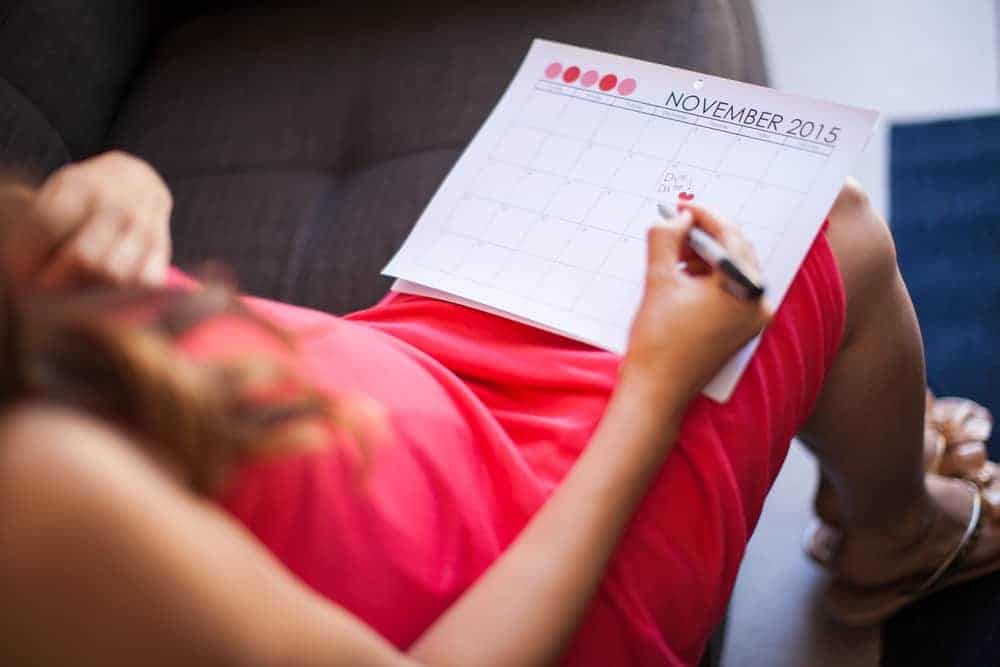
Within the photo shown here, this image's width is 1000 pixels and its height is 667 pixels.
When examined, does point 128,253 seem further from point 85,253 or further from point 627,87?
point 627,87

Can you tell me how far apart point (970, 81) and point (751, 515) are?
103cm

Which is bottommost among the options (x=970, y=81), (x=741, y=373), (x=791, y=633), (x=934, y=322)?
(x=791, y=633)

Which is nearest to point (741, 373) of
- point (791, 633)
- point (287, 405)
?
point (287, 405)

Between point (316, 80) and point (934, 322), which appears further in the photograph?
point (934, 322)

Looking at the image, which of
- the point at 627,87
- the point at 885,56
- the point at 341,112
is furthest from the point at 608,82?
the point at 885,56

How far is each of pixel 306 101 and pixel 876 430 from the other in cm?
66

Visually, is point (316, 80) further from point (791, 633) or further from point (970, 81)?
point (970, 81)

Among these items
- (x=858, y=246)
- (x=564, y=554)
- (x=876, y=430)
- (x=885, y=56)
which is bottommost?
(x=564, y=554)

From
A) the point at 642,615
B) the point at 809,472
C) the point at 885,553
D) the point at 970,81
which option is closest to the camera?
the point at 642,615

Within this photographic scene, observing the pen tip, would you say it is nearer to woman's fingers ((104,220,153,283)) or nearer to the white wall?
woman's fingers ((104,220,153,283))

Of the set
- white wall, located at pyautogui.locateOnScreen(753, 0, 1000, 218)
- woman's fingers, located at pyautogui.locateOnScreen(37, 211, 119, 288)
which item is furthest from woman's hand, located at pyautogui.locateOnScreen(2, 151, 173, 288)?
white wall, located at pyautogui.locateOnScreen(753, 0, 1000, 218)

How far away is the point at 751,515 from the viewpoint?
67cm

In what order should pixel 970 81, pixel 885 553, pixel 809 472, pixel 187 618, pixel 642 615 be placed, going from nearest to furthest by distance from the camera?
1. pixel 187 618
2. pixel 642 615
3. pixel 885 553
4. pixel 809 472
5. pixel 970 81

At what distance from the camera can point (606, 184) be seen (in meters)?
0.76
